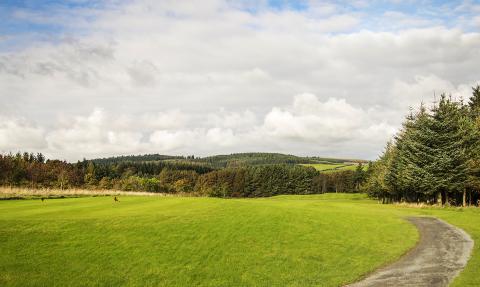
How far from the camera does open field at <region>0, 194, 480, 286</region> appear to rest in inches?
669

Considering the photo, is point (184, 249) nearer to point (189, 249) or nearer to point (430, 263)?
point (189, 249)

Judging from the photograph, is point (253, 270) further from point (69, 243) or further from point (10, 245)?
point (10, 245)

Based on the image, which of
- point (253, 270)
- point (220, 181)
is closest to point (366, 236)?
point (253, 270)

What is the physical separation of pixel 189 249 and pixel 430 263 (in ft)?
45.1

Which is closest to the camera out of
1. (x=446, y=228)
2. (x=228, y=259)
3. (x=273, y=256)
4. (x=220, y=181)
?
(x=228, y=259)

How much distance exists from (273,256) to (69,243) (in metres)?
11.0

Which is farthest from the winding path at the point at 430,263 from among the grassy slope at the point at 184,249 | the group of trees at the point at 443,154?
the group of trees at the point at 443,154

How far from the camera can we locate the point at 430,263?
2159 cm

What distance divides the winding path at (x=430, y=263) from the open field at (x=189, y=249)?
27.4 inches

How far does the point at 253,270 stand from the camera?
19.2 metres

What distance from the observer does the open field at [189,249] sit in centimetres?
1698

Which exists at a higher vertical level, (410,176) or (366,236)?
(410,176)

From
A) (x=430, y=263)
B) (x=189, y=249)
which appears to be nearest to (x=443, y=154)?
(x=430, y=263)

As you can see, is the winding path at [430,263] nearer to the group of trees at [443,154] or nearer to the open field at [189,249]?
the open field at [189,249]
